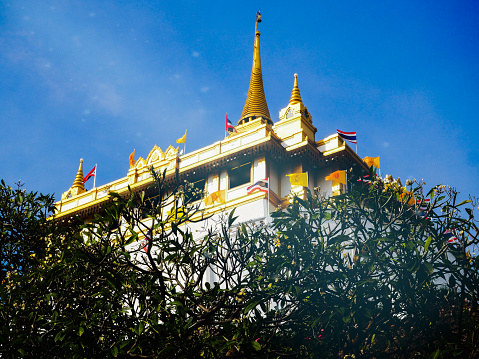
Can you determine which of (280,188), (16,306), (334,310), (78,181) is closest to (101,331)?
(16,306)

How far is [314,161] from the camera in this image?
2467cm

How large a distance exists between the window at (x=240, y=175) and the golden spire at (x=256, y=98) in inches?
215

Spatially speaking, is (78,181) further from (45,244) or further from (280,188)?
(45,244)

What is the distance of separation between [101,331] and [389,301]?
5.22 metres

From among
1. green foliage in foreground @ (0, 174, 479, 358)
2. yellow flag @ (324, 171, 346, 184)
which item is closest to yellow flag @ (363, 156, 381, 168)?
yellow flag @ (324, 171, 346, 184)

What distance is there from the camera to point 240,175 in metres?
25.1

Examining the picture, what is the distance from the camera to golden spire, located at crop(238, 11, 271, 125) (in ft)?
98.3

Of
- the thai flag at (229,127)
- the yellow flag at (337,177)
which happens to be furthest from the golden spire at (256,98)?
the yellow flag at (337,177)

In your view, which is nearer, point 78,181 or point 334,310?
point 334,310

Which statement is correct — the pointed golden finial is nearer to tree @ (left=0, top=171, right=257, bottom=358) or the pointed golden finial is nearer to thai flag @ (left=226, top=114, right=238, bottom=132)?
thai flag @ (left=226, top=114, right=238, bottom=132)

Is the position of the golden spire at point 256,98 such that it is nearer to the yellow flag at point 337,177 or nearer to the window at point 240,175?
the window at point 240,175

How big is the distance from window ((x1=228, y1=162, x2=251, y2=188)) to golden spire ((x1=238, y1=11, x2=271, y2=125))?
5.47m

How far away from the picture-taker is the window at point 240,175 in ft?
81.7

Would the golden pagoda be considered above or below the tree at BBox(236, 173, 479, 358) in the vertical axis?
above
